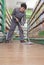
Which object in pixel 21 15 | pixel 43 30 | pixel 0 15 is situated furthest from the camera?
pixel 0 15

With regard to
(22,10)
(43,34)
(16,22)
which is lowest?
(43,34)

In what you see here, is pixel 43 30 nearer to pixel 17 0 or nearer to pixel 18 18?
pixel 18 18

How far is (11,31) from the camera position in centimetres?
534

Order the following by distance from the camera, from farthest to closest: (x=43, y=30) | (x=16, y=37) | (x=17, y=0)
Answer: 1. (x=17, y=0)
2. (x=16, y=37)
3. (x=43, y=30)

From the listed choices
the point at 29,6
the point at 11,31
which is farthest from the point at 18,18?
the point at 29,6

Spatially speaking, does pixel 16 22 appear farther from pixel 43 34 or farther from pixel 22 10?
pixel 43 34

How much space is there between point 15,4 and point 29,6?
131 cm

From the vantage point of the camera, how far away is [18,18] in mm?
5109

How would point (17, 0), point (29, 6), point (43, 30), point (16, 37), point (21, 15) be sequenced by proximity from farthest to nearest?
point (29, 6), point (17, 0), point (16, 37), point (21, 15), point (43, 30)

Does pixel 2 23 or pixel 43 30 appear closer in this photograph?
pixel 43 30

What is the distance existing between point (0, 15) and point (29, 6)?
891 cm

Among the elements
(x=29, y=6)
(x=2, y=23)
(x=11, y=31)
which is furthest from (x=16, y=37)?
(x=29, y=6)

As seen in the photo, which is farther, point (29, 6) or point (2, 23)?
point (29, 6)

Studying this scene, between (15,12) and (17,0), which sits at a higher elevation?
(17,0)
